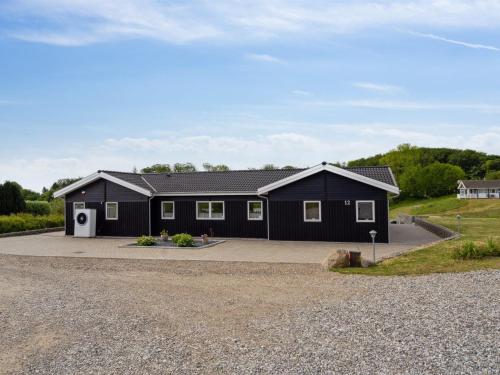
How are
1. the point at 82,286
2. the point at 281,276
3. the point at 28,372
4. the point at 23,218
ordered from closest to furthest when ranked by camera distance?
the point at 28,372, the point at 82,286, the point at 281,276, the point at 23,218

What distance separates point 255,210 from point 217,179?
3.24m

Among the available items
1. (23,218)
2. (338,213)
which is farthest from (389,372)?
(23,218)

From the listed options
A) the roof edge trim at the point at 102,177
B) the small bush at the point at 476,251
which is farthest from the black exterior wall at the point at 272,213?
the small bush at the point at 476,251

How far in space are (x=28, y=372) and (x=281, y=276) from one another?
6825mm

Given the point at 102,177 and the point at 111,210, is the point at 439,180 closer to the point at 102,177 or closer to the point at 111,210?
the point at 111,210

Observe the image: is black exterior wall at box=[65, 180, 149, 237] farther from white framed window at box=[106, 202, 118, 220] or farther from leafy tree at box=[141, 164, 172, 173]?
leafy tree at box=[141, 164, 172, 173]

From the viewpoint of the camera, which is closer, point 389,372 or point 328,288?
point 389,372

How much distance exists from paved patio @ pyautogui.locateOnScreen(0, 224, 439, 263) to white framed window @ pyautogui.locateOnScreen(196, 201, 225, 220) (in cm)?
187

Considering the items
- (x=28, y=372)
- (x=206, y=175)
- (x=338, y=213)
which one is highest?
(x=206, y=175)

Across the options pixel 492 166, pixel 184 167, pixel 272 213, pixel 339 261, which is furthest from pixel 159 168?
pixel 492 166

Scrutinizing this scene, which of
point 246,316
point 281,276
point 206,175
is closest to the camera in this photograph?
point 246,316

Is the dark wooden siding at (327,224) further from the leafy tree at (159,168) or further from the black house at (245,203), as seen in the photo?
the leafy tree at (159,168)

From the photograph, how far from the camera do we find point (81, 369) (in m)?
5.71

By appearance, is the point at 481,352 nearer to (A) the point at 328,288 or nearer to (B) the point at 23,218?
(A) the point at 328,288
